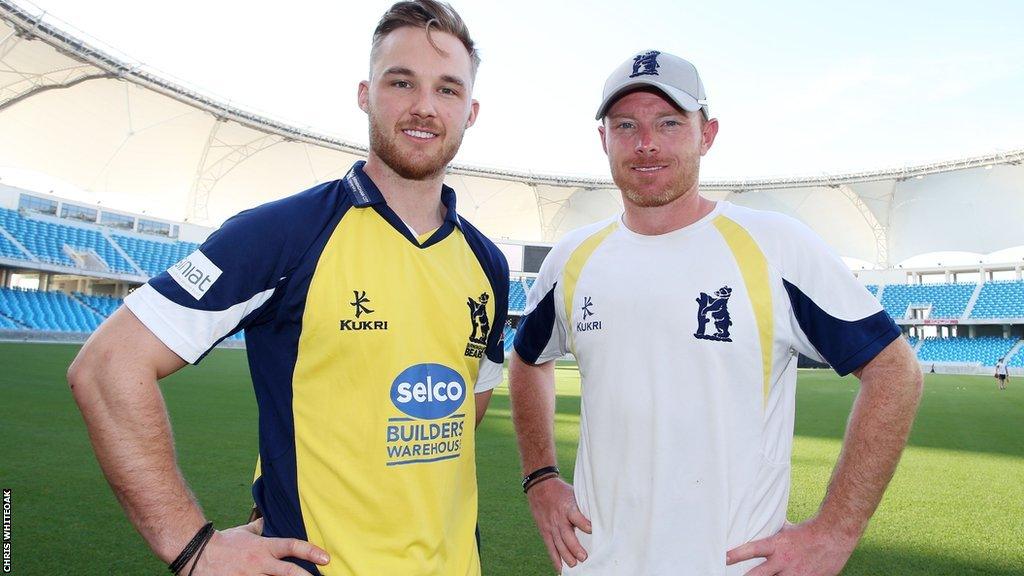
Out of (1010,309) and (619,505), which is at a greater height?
→ (1010,309)

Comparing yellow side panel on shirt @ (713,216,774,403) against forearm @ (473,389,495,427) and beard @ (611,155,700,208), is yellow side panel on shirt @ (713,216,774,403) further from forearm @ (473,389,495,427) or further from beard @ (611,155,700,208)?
forearm @ (473,389,495,427)

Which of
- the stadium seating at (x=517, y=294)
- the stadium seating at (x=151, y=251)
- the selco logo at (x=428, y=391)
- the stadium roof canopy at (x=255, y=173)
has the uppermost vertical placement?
the stadium roof canopy at (x=255, y=173)

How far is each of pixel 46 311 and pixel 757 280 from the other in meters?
38.9

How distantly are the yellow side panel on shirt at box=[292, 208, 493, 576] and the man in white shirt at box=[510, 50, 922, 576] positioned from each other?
567 millimetres

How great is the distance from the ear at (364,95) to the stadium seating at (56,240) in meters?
41.2

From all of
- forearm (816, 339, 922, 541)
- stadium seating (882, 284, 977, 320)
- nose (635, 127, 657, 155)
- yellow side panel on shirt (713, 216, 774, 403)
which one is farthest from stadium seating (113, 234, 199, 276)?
stadium seating (882, 284, 977, 320)

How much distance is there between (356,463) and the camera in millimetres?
1817

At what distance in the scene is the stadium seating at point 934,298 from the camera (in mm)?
46875

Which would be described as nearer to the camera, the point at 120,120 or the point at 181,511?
the point at 181,511

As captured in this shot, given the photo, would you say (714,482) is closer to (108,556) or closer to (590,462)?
(590,462)

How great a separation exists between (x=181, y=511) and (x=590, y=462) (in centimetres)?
134

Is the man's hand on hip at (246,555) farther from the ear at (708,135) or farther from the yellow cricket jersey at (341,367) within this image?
the ear at (708,135)

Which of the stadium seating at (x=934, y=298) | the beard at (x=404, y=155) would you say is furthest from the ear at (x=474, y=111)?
the stadium seating at (x=934, y=298)

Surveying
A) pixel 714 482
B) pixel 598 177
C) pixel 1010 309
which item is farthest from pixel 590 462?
pixel 1010 309
